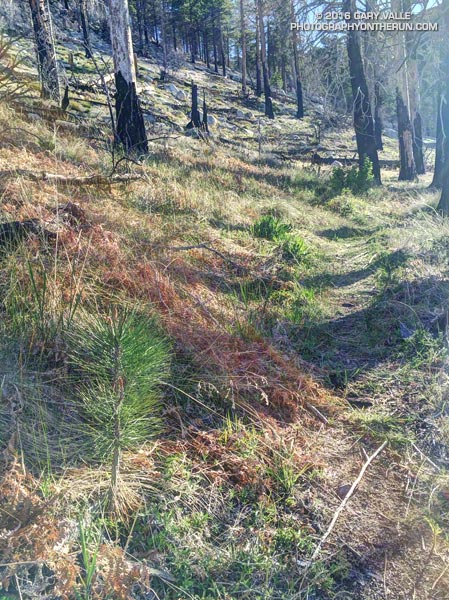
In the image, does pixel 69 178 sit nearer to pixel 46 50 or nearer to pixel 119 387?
pixel 119 387

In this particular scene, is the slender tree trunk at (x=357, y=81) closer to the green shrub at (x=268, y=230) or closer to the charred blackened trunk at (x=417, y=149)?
the charred blackened trunk at (x=417, y=149)

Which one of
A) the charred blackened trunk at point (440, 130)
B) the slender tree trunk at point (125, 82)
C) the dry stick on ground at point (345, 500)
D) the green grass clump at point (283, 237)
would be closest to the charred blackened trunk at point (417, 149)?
the charred blackened trunk at point (440, 130)

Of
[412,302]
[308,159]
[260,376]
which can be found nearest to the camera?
[260,376]

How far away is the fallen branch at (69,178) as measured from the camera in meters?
4.57

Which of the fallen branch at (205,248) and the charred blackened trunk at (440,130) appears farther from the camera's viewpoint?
the charred blackened trunk at (440,130)

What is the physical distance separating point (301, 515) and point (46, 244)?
2.38 meters

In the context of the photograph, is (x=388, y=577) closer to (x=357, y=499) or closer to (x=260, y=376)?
(x=357, y=499)

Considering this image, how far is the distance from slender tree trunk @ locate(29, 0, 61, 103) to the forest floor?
586 centimetres

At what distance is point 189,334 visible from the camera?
3217mm

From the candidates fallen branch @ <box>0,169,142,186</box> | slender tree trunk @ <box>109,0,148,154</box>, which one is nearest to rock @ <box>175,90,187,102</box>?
slender tree trunk @ <box>109,0,148,154</box>

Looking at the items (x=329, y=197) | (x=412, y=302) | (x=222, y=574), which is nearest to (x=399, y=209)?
(x=329, y=197)

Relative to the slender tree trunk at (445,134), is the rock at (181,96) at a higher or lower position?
higher

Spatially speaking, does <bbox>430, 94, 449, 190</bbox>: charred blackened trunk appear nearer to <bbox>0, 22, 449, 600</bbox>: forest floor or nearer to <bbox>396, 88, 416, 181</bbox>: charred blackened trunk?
<bbox>0, 22, 449, 600</bbox>: forest floor

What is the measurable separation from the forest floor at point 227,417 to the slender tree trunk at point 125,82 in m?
3.18
